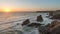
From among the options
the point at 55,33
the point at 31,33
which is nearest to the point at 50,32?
the point at 55,33

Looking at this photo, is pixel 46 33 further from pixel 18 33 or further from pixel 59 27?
pixel 18 33

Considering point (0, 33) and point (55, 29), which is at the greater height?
point (55, 29)

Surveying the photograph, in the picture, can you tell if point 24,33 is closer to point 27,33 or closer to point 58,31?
point 27,33

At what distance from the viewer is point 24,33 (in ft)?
40.4

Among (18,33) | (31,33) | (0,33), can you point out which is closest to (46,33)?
(31,33)

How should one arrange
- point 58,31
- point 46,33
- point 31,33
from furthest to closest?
point 31,33 → point 46,33 → point 58,31

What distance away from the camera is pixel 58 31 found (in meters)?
7.94

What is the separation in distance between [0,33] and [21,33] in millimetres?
2115

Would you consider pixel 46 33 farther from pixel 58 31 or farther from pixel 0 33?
pixel 0 33

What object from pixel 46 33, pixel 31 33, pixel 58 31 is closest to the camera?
pixel 58 31

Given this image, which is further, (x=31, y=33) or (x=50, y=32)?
(x=31, y=33)

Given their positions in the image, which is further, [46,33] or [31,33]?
[31,33]

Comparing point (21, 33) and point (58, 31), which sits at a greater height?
point (58, 31)

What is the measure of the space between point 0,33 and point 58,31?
6.56 m
